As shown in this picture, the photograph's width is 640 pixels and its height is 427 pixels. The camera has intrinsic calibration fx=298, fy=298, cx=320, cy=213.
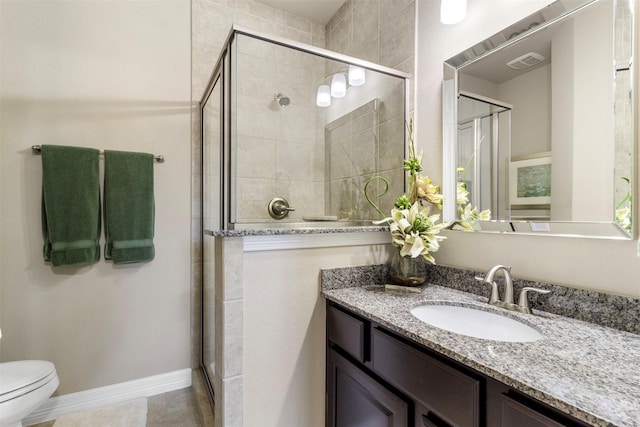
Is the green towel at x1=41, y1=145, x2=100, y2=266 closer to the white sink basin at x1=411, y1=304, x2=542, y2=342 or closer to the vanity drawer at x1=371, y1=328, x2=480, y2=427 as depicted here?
the vanity drawer at x1=371, y1=328, x2=480, y2=427

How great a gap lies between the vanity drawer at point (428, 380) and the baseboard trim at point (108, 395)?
5.45 feet

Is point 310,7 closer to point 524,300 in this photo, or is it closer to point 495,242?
point 495,242

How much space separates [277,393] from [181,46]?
2238 millimetres

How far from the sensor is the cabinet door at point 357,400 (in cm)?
93

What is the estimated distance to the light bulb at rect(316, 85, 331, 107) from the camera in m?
1.84

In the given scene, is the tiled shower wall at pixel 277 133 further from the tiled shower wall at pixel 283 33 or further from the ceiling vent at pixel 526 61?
the ceiling vent at pixel 526 61

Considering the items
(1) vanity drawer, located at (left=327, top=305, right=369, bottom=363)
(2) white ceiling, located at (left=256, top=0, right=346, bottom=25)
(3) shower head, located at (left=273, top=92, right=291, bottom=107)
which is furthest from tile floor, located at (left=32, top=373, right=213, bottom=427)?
(2) white ceiling, located at (left=256, top=0, right=346, bottom=25)

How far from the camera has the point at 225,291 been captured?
1.13 m

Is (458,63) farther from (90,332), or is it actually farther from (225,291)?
(90,332)

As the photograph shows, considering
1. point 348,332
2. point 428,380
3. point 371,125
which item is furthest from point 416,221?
point 371,125

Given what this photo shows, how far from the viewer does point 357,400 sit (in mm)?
1115

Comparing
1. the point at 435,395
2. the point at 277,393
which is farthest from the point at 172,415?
the point at 435,395

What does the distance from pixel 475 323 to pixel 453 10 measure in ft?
4.27

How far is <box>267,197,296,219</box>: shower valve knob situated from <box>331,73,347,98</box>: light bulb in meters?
0.77
